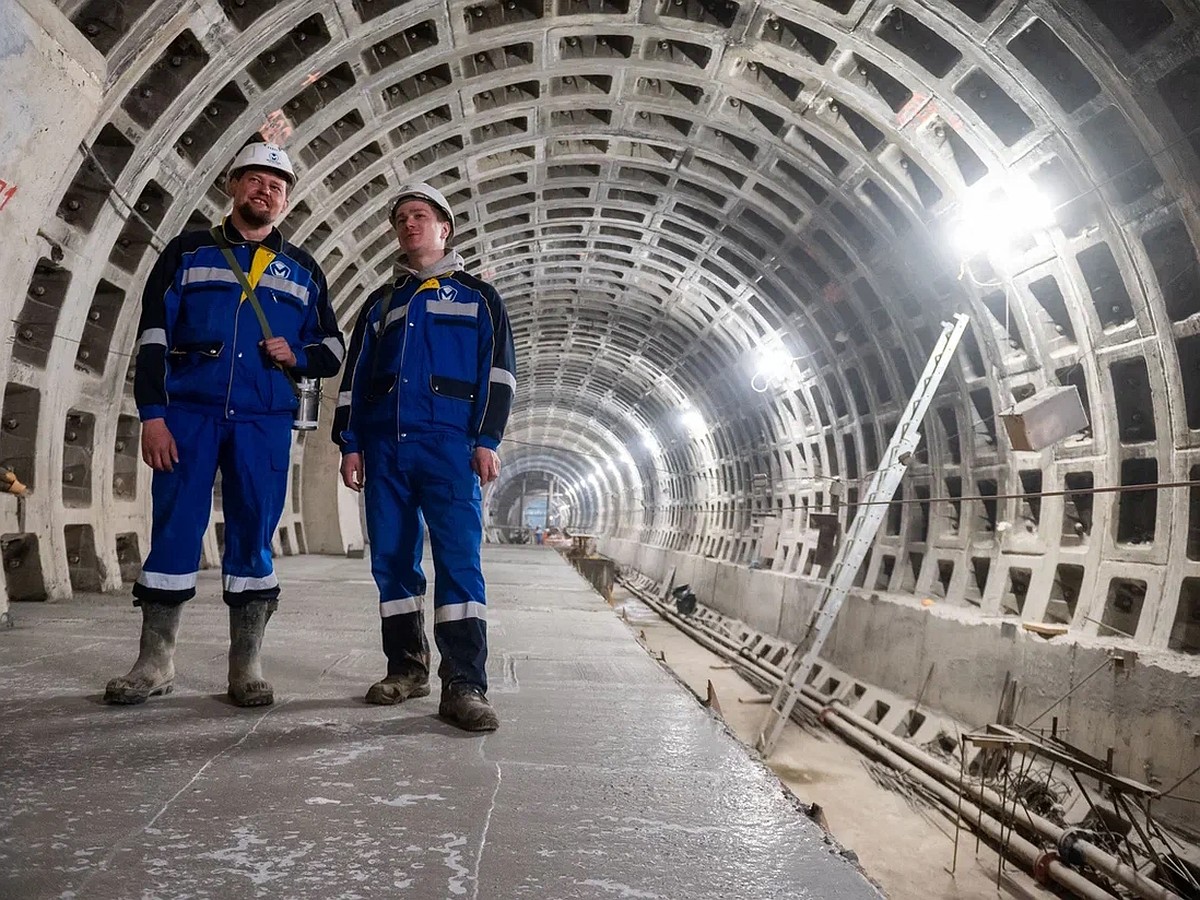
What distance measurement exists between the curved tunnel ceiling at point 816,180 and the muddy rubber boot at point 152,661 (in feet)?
13.0

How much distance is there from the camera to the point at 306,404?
3.50 metres

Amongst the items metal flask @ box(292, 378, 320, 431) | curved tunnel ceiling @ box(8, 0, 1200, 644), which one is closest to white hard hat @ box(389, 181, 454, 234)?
metal flask @ box(292, 378, 320, 431)

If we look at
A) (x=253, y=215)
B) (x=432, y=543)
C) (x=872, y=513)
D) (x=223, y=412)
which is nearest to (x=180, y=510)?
(x=223, y=412)

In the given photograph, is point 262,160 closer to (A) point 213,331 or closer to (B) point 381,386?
(A) point 213,331

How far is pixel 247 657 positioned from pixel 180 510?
653 millimetres

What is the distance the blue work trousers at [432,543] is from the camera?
309 cm

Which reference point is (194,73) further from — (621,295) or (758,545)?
(758,545)

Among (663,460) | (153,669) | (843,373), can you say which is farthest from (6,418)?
(663,460)

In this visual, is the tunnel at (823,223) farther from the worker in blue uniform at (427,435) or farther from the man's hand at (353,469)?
the man's hand at (353,469)

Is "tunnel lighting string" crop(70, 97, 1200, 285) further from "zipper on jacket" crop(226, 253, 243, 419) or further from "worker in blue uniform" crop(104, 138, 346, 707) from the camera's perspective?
"zipper on jacket" crop(226, 253, 243, 419)

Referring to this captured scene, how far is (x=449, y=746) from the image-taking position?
2.64m

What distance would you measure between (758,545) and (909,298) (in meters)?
8.67

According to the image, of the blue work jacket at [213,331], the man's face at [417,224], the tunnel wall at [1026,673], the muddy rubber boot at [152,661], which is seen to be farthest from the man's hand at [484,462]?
the tunnel wall at [1026,673]

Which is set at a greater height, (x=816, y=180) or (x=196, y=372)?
(x=816, y=180)
